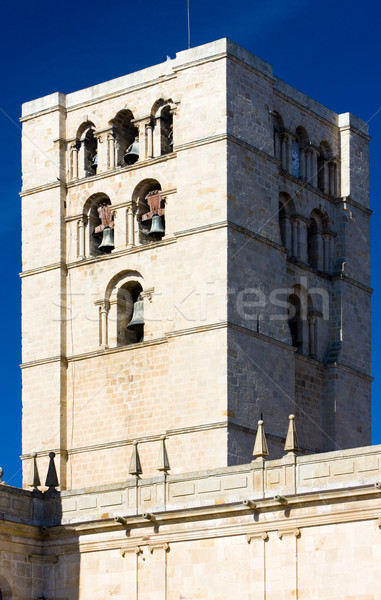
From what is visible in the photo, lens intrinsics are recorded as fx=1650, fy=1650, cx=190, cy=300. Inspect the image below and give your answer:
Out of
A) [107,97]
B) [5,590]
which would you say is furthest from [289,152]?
[5,590]

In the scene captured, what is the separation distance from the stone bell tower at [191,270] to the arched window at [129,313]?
2.5 inches

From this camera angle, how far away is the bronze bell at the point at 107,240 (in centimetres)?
4622

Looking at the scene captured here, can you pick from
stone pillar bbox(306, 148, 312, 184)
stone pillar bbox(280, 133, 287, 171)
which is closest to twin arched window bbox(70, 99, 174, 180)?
stone pillar bbox(280, 133, 287, 171)

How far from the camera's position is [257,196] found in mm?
44375

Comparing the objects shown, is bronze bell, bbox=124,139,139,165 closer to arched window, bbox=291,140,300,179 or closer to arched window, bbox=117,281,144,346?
arched window, bbox=117,281,144,346

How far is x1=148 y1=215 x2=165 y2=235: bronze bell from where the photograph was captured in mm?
45156

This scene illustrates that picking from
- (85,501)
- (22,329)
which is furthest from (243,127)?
(85,501)

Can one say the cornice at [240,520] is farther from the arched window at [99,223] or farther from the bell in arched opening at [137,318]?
the arched window at [99,223]

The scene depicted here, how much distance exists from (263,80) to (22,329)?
384 inches

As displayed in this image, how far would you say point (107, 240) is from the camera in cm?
4628

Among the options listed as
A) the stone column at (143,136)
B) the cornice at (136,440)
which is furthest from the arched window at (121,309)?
the stone column at (143,136)

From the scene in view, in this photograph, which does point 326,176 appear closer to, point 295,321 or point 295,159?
point 295,159

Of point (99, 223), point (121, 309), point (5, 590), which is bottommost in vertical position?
point (5, 590)

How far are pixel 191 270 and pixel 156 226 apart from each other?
247 centimetres
